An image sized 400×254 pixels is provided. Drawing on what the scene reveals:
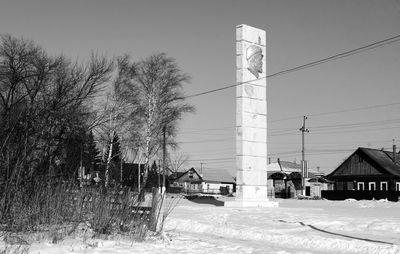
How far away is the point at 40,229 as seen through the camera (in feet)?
33.3

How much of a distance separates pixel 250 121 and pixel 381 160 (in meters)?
42.6

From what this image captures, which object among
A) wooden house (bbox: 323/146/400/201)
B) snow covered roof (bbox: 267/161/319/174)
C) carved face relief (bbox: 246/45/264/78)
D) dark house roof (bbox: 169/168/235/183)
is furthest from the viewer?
dark house roof (bbox: 169/168/235/183)

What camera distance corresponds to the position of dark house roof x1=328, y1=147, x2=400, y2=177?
2601 inches

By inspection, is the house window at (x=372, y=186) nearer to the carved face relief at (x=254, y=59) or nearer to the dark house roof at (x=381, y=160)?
the dark house roof at (x=381, y=160)

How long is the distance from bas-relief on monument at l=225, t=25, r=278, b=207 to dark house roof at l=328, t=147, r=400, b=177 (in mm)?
38730

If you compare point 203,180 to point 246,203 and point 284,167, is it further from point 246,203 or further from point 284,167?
→ point 246,203

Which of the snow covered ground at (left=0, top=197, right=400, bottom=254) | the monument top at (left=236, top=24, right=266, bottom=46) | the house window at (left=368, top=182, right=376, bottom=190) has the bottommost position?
the snow covered ground at (left=0, top=197, right=400, bottom=254)

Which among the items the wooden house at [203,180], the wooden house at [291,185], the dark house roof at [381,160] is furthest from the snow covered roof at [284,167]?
the dark house roof at [381,160]

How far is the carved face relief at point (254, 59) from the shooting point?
103 feet

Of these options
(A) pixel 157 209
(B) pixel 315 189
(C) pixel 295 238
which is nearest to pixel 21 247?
(A) pixel 157 209

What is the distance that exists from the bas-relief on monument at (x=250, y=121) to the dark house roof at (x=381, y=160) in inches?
1525

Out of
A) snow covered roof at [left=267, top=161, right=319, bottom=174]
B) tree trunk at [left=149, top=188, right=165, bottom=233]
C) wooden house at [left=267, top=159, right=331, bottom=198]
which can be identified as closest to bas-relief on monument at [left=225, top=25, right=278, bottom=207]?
tree trunk at [left=149, top=188, right=165, bottom=233]

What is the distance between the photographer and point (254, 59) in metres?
31.7

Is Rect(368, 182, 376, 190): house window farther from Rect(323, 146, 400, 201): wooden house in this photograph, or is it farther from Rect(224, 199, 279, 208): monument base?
Rect(224, 199, 279, 208): monument base
